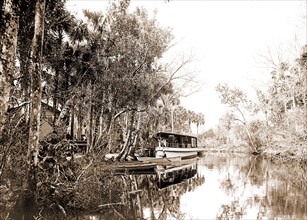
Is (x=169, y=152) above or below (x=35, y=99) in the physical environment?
below

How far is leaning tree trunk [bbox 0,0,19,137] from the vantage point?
16.0 ft

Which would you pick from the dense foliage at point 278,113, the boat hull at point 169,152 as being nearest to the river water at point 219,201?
the dense foliage at point 278,113

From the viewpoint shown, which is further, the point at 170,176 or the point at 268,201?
the point at 170,176

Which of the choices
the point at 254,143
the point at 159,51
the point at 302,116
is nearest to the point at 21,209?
the point at 159,51

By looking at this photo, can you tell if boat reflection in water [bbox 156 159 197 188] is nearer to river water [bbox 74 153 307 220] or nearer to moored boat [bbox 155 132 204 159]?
river water [bbox 74 153 307 220]

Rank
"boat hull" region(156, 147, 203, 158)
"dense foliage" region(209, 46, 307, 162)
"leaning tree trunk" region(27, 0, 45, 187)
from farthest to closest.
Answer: "boat hull" region(156, 147, 203, 158), "dense foliage" region(209, 46, 307, 162), "leaning tree trunk" region(27, 0, 45, 187)

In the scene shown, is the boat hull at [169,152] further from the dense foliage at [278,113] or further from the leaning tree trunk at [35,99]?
the leaning tree trunk at [35,99]

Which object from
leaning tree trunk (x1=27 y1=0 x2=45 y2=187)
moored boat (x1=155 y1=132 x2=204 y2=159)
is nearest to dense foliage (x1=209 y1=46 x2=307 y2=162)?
moored boat (x1=155 y1=132 x2=204 y2=159)

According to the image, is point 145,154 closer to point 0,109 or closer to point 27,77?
point 27,77

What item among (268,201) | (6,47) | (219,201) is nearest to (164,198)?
(219,201)

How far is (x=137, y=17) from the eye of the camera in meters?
22.9

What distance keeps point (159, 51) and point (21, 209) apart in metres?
17.5

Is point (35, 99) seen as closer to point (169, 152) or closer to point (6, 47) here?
point (6, 47)

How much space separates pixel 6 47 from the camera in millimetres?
4945
